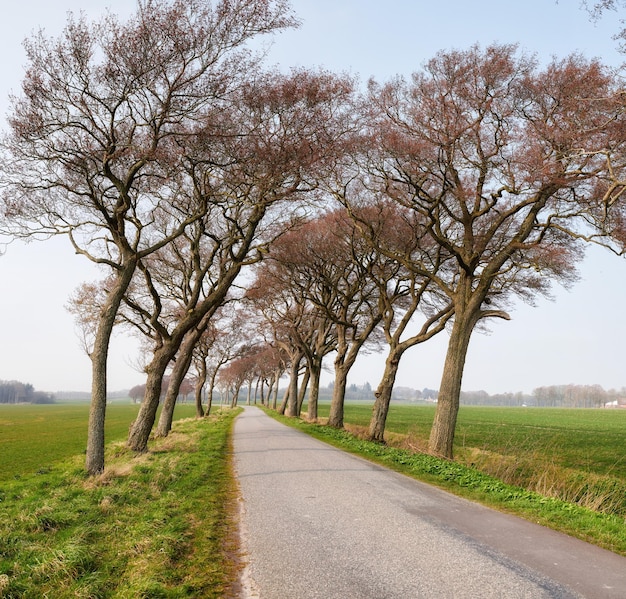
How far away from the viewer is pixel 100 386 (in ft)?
36.1

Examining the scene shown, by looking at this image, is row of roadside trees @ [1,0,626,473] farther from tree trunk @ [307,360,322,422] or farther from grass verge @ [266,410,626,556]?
tree trunk @ [307,360,322,422]

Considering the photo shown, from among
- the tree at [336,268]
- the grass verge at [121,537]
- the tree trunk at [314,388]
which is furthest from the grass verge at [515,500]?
the tree trunk at [314,388]

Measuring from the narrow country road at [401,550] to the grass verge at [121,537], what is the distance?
1.68 feet

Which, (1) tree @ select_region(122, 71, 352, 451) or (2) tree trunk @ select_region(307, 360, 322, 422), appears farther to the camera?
(2) tree trunk @ select_region(307, 360, 322, 422)

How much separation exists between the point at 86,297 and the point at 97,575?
2132 cm

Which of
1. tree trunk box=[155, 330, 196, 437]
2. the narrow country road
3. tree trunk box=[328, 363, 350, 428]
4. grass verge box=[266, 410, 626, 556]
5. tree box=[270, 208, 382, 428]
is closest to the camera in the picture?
the narrow country road

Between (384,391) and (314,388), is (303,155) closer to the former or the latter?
(384,391)

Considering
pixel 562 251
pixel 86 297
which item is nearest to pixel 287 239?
pixel 86 297

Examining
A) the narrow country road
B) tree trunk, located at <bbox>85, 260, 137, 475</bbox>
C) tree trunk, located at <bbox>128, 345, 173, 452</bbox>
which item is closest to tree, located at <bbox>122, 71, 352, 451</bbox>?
tree trunk, located at <bbox>128, 345, 173, 452</bbox>

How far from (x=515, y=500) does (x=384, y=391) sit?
37.9 ft

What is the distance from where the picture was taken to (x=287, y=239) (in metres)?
23.2

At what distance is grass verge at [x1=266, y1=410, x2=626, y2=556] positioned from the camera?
676 cm

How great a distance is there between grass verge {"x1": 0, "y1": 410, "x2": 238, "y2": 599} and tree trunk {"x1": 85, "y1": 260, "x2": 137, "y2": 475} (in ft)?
1.43

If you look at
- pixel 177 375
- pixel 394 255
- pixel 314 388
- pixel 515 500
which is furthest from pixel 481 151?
pixel 314 388
